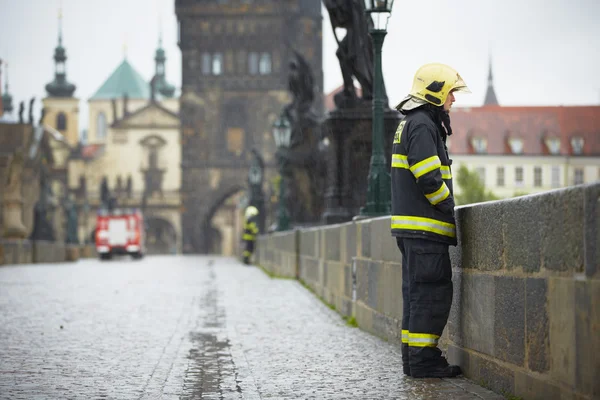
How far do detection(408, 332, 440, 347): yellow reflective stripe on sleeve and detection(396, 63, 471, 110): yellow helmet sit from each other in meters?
1.36

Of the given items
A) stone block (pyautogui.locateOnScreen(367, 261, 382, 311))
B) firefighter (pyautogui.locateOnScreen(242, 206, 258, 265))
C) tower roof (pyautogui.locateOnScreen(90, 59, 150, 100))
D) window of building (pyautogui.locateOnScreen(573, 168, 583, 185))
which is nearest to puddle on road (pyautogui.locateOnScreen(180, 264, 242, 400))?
stone block (pyautogui.locateOnScreen(367, 261, 382, 311))

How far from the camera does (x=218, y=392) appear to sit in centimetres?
710

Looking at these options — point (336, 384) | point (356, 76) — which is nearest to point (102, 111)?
point (356, 76)

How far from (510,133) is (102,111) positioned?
67.9m

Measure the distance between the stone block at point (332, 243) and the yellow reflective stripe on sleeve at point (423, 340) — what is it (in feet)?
19.4

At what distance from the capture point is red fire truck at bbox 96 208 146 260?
6206cm

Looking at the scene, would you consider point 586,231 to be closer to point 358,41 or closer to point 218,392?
point 218,392

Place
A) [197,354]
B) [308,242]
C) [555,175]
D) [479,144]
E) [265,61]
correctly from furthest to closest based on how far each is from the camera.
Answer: [555,175]
[479,144]
[265,61]
[308,242]
[197,354]

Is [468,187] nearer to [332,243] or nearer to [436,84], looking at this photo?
[332,243]

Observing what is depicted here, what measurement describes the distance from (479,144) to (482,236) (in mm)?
89916

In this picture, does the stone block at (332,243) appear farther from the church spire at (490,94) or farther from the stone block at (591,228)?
the church spire at (490,94)

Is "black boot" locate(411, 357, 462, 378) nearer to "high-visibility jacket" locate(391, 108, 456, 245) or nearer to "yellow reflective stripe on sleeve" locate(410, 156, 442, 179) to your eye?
"high-visibility jacket" locate(391, 108, 456, 245)

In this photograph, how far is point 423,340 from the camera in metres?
7.45

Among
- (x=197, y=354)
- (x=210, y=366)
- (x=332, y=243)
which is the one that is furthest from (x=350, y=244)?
(x=210, y=366)
